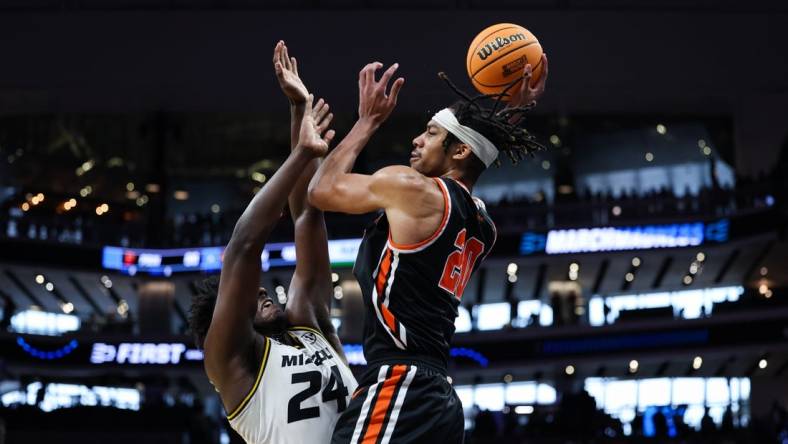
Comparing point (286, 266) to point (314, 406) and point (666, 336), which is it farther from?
point (314, 406)

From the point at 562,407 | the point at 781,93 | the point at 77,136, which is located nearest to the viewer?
the point at 562,407

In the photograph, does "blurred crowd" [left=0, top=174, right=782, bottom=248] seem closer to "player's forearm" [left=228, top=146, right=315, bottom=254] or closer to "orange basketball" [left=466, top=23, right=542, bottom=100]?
"orange basketball" [left=466, top=23, right=542, bottom=100]

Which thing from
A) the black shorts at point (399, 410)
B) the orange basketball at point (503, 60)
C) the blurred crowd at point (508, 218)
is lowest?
the blurred crowd at point (508, 218)

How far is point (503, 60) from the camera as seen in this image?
5.54m

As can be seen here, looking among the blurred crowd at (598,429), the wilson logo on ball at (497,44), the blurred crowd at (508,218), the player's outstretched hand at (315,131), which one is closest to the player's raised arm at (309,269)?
the player's outstretched hand at (315,131)

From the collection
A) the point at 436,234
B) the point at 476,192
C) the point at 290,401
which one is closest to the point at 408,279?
the point at 436,234

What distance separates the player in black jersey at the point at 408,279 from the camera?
4.14m

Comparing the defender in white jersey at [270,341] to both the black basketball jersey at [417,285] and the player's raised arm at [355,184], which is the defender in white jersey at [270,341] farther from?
the black basketball jersey at [417,285]

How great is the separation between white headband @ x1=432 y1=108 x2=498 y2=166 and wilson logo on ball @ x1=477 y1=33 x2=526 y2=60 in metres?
1.20

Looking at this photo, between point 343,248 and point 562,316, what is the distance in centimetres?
687

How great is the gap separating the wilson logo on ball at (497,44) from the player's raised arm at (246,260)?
1525 mm

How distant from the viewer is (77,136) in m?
40.0

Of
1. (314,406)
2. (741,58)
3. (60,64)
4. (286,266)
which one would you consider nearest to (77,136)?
(286,266)

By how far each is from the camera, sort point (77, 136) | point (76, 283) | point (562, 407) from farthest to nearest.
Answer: point (77, 136) → point (76, 283) → point (562, 407)
